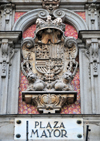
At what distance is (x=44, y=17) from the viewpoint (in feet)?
50.1

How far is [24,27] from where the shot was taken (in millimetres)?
15195

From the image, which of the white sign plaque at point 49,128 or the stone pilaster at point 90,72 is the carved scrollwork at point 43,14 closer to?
the stone pilaster at point 90,72

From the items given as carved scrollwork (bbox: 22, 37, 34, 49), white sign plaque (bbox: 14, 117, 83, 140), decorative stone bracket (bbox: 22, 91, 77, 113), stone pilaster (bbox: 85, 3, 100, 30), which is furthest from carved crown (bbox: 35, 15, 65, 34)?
white sign plaque (bbox: 14, 117, 83, 140)

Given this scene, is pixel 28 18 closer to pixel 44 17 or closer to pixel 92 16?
pixel 44 17

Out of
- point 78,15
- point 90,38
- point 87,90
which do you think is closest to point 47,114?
point 87,90

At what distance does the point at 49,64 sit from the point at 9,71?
4.42 feet

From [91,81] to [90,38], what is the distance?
1.62m

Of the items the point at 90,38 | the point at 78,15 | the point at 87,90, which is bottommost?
the point at 87,90

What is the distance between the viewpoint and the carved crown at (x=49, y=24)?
1465cm

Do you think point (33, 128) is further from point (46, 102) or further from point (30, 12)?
point (30, 12)

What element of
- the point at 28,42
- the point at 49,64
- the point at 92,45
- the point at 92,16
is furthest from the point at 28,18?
the point at 92,45

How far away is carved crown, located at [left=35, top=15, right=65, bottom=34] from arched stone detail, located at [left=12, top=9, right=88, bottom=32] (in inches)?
17.4

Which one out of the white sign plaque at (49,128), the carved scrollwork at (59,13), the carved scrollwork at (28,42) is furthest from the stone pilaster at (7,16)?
the white sign plaque at (49,128)

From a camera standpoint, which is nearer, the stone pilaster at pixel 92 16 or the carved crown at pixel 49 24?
the carved crown at pixel 49 24
